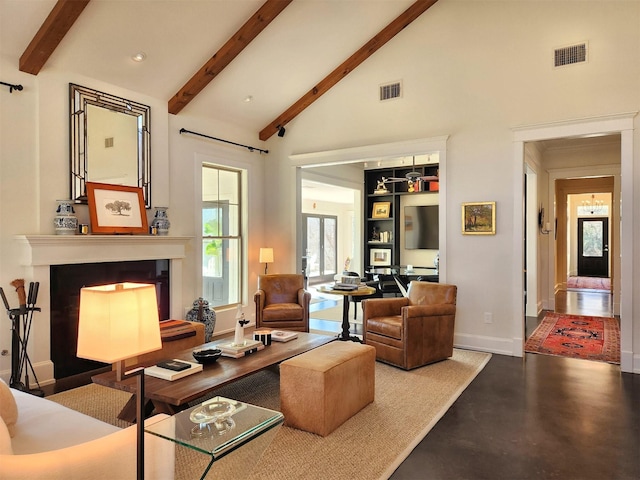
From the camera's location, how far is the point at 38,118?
163 inches

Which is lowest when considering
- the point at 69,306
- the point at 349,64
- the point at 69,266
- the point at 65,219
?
the point at 69,306

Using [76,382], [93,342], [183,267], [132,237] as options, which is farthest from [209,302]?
[93,342]

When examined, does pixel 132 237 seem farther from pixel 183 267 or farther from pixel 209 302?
pixel 209 302

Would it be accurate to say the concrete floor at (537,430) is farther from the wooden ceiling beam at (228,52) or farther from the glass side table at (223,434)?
the wooden ceiling beam at (228,52)

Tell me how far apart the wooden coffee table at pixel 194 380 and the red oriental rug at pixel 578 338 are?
316 cm

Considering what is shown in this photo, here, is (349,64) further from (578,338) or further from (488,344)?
(578,338)

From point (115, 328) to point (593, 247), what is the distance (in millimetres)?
16831

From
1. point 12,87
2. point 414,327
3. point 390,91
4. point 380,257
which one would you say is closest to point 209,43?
point 12,87

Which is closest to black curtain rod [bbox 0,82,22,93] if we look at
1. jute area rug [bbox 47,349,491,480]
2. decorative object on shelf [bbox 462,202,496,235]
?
jute area rug [bbox 47,349,491,480]

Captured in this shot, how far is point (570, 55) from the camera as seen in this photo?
4680 millimetres

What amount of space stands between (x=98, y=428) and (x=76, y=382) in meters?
2.41

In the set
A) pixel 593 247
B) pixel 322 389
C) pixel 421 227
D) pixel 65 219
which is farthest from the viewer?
Result: pixel 593 247

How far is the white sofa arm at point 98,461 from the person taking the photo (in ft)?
4.96

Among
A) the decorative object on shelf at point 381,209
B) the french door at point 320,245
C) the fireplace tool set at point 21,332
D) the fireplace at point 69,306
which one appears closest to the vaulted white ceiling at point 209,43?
the fireplace at point 69,306
